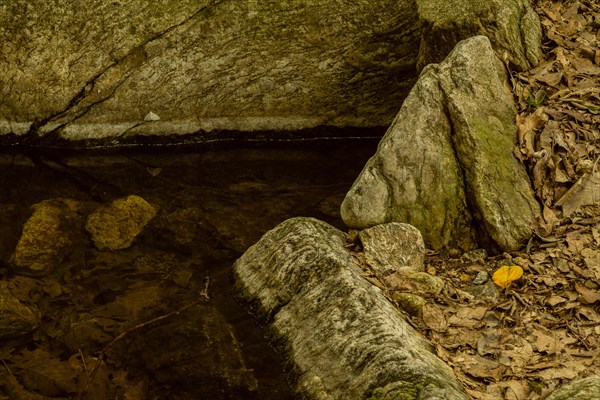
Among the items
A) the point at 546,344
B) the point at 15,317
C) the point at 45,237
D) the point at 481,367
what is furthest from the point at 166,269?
the point at 546,344

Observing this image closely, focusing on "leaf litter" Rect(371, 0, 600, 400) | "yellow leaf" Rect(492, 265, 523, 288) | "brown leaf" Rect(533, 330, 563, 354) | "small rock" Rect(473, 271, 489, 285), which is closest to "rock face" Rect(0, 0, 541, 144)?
"leaf litter" Rect(371, 0, 600, 400)

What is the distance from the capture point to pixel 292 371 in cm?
543

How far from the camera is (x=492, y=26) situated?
6754 mm

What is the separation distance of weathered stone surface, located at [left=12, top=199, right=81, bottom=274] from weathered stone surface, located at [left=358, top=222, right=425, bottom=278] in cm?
277

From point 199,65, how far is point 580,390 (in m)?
6.00

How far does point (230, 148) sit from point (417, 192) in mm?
3625

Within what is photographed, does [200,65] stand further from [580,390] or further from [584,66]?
[580,390]

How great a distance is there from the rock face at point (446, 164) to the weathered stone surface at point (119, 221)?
7.40 ft

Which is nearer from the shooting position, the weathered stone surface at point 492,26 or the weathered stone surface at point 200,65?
the weathered stone surface at point 492,26

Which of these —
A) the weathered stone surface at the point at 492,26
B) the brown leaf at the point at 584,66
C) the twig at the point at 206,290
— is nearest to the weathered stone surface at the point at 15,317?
the twig at the point at 206,290

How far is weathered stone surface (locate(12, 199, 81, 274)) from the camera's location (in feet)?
22.6

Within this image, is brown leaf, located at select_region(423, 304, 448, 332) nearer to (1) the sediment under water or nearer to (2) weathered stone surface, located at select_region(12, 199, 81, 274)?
(1) the sediment under water

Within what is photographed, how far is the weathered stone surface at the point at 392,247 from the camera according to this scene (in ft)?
18.8

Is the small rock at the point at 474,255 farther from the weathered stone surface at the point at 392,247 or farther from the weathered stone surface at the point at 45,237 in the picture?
the weathered stone surface at the point at 45,237
